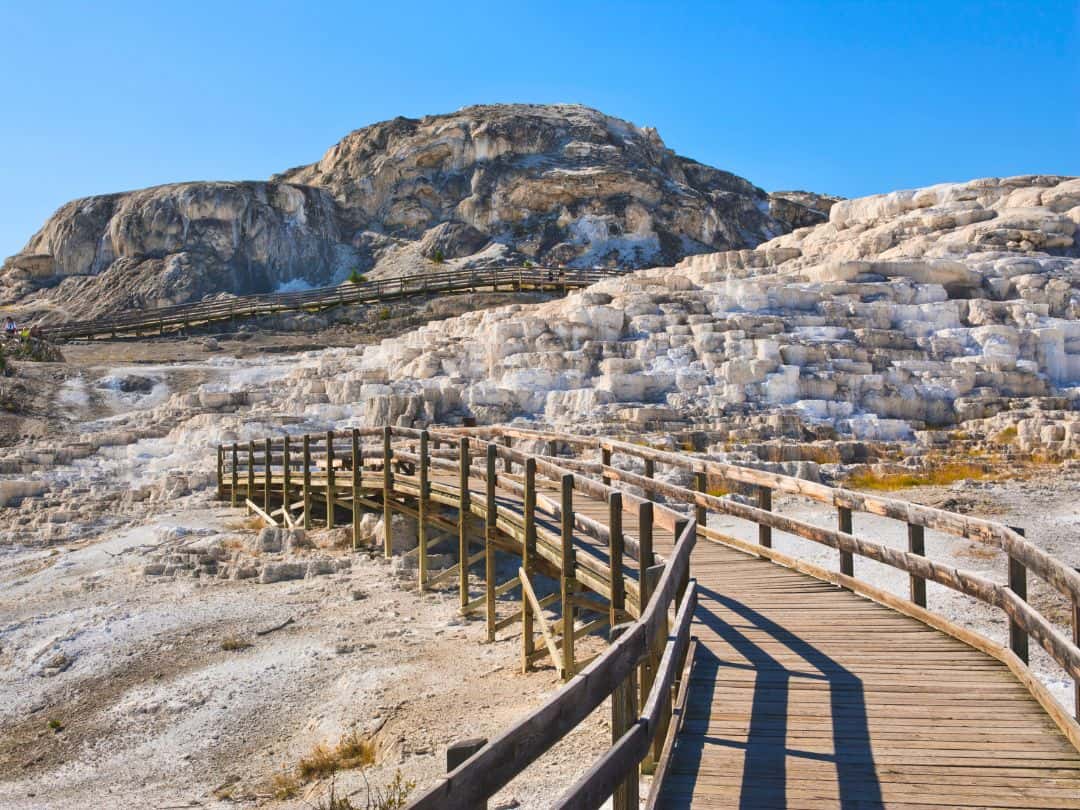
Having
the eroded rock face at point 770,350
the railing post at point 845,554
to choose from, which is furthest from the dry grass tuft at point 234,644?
the eroded rock face at point 770,350

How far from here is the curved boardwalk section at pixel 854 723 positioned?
3.28m

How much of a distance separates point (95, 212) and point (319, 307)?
25.2 meters

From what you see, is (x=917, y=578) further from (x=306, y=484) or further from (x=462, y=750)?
(x=306, y=484)

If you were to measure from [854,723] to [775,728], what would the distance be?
391 millimetres

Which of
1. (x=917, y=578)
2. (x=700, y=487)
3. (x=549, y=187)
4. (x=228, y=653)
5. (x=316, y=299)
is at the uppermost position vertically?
(x=549, y=187)

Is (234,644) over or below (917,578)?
below

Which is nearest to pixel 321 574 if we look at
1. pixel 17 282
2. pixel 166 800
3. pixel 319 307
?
pixel 166 800

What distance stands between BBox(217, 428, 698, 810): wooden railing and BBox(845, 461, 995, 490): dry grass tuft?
6.92 metres

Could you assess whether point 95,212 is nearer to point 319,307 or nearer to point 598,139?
point 319,307

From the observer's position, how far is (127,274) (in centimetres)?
5291

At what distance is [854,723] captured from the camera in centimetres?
394

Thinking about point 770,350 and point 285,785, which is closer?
point 285,785

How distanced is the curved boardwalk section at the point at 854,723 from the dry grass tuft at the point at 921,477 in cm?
1056

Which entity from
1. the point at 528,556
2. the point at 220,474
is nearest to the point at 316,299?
the point at 220,474
